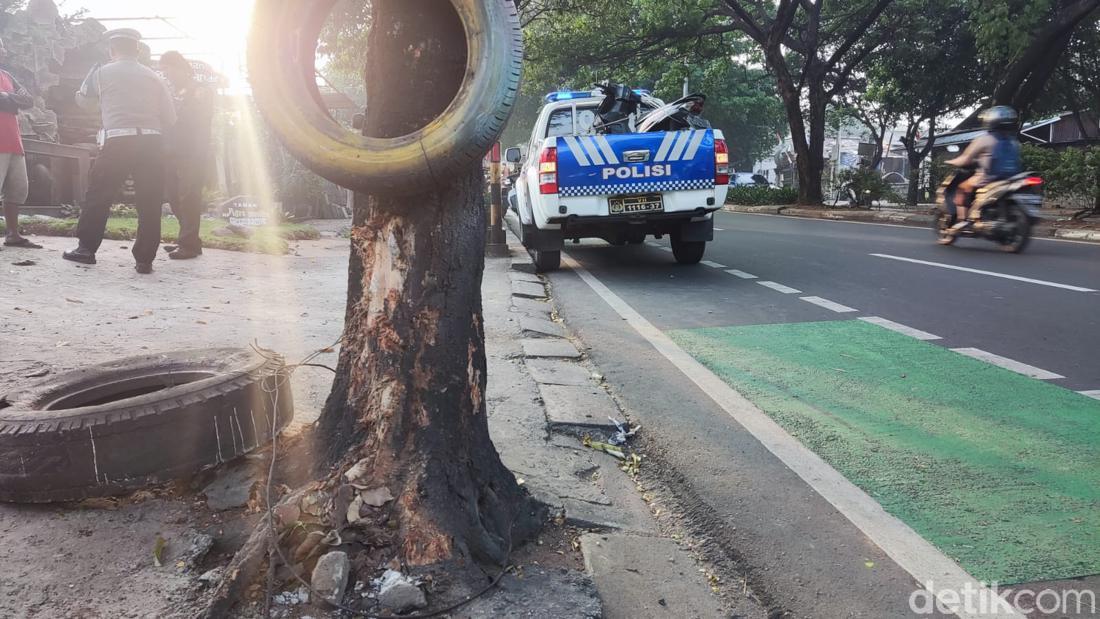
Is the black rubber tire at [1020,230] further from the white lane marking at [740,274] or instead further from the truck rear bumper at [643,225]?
the truck rear bumper at [643,225]

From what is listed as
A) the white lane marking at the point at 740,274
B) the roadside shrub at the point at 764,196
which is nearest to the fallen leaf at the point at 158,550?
the white lane marking at the point at 740,274

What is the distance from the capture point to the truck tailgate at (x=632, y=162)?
7996 mm

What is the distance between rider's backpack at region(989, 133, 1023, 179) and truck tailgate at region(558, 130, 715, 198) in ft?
14.2

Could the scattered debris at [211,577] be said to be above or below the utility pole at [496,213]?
below

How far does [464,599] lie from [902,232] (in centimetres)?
1362

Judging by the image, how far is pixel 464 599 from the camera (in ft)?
6.35

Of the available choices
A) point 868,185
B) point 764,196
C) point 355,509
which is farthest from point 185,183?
point 764,196

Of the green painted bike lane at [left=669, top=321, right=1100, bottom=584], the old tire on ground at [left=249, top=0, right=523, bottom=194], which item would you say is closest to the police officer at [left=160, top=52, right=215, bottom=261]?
the green painted bike lane at [left=669, top=321, right=1100, bottom=584]

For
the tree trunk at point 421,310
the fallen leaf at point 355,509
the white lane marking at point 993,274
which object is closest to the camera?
the fallen leaf at point 355,509

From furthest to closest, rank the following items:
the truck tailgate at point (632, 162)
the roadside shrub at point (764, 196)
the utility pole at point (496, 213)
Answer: the roadside shrub at point (764, 196)
the utility pole at point (496, 213)
the truck tailgate at point (632, 162)

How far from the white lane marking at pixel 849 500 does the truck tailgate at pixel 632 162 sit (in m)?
3.71

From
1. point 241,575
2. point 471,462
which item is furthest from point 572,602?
point 241,575

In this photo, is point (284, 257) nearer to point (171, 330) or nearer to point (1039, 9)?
point (171, 330)

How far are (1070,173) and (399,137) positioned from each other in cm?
1665
